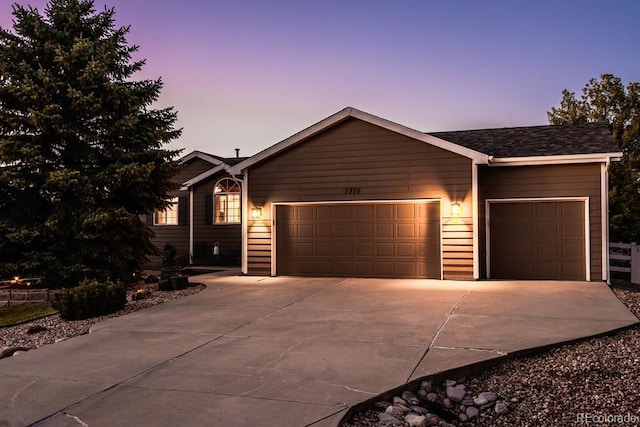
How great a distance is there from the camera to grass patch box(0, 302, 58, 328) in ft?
26.5

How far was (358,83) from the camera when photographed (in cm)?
1758

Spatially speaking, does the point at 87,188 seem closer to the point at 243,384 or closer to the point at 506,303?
Result: the point at 243,384

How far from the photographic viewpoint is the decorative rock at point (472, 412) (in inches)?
147

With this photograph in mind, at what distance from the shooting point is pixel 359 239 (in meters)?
12.1

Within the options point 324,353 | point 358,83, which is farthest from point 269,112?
point 324,353

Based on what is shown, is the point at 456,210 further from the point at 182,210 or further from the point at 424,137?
the point at 182,210

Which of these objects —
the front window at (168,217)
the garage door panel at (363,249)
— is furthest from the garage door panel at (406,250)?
the front window at (168,217)

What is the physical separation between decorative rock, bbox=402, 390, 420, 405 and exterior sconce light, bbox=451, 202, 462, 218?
7.61 meters

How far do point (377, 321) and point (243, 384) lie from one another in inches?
117

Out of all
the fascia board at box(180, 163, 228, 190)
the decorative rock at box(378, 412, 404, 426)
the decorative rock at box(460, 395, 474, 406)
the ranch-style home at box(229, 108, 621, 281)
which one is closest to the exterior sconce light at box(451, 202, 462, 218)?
the ranch-style home at box(229, 108, 621, 281)

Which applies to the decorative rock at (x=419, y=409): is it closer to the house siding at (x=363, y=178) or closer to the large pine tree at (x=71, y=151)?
the house siding at (x=363, y=178)

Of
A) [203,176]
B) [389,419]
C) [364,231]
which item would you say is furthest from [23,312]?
[203,176]

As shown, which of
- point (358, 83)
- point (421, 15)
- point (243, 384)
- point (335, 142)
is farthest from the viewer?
point (358, 83)

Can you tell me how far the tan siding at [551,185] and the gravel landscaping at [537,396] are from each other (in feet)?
21.5
